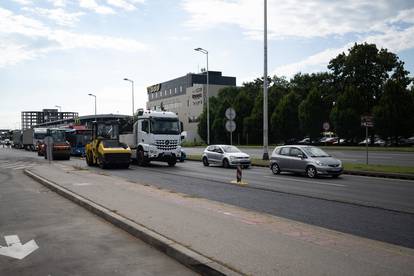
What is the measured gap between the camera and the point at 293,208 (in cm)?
1181

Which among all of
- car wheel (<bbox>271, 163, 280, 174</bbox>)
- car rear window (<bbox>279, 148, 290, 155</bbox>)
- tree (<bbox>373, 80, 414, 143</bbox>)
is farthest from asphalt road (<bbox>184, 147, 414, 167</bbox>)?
tree (<bbox>373, 80, 414, 143</bbox>)

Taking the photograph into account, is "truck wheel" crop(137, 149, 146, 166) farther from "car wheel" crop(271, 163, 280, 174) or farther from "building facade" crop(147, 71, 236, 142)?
"building facade" crop(147, 71, 236, 142)

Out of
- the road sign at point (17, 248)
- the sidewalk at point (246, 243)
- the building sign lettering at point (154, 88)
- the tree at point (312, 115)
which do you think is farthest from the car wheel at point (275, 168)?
the building sign lettering at point (154, 88)

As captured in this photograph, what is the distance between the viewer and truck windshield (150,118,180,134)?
93.7ft

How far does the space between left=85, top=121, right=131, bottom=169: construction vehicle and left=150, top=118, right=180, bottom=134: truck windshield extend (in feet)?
6.81

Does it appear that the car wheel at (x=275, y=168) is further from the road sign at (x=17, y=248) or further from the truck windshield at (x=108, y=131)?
the road sign at (x=17, y=248)

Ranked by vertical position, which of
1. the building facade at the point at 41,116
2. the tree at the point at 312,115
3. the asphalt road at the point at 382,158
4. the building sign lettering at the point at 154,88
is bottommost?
the asphalt road at the point at 382,158

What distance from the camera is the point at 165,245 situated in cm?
712

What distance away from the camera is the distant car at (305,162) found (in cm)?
2078

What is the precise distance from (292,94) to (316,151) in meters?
51.4

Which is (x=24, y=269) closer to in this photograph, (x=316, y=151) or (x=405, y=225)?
(x=405, y=225)

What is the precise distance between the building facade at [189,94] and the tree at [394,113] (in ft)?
166

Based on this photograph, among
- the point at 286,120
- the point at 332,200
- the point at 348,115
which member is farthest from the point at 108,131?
the point at 286,120

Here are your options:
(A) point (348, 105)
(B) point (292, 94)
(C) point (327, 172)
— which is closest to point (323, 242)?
(C) point (327, 172)
